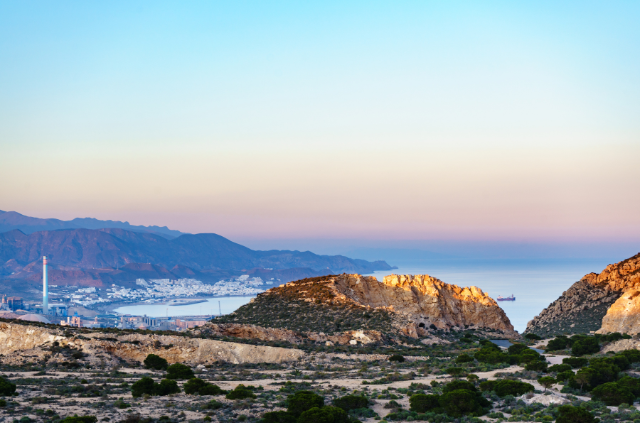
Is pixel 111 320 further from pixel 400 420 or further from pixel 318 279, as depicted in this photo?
pixel 400 420

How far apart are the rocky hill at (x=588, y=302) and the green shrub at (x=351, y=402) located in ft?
177

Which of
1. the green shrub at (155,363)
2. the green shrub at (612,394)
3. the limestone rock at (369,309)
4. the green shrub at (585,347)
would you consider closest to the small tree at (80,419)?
the green shrub at (155,363)

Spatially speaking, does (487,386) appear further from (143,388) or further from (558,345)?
(558,345)

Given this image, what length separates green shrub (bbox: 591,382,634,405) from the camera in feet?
78.4

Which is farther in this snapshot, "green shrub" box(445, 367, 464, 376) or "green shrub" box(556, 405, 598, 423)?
"green shrub" box(445, 367, 464, 376)

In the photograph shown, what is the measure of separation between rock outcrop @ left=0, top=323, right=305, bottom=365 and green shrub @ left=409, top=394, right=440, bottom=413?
1734 centimetres

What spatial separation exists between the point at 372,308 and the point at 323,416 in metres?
37.0

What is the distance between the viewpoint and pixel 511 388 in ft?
84.1

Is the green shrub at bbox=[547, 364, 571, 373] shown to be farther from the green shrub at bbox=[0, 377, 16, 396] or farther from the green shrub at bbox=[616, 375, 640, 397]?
the green shrub at bbox=[0, 377, 16, 396]

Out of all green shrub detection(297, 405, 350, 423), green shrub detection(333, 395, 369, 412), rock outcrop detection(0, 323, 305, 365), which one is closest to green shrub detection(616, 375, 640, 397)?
green shrub detection(333, 395, 369, 412)

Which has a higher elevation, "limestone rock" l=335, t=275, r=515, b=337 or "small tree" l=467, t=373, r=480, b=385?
"limestone rock" l=335, t=275, r=515, b=337

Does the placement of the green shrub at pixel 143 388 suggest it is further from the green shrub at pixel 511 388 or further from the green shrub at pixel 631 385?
the green shrub at pixel 631 385

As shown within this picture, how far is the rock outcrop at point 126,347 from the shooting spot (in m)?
36.3

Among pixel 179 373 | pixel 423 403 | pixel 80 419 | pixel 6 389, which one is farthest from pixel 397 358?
pixel 80 419
